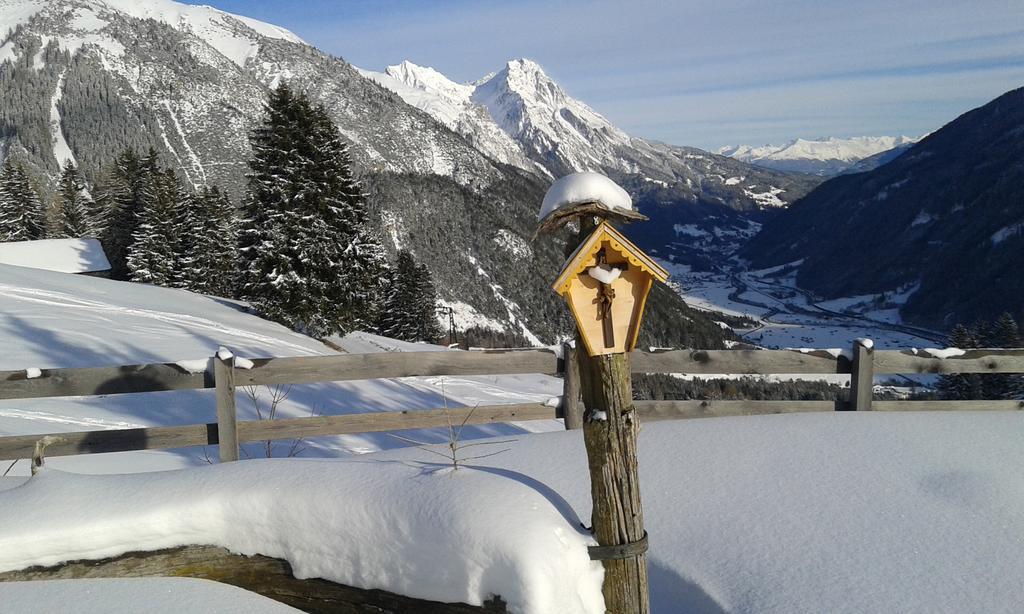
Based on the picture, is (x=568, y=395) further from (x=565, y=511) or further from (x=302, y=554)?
(x=302, y=554)

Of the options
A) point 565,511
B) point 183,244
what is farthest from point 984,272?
point 565,511

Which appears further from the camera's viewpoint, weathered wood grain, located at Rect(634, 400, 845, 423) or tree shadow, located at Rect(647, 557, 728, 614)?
weathered wood grain, located at Rect(634, 400, 845, 423)

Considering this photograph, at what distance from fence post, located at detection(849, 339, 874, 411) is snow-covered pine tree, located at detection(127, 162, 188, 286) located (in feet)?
123

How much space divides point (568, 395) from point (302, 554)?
3229 mm

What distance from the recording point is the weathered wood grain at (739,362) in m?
5.69

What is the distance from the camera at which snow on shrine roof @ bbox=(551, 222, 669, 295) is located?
9.34 feet

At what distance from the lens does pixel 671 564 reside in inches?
148

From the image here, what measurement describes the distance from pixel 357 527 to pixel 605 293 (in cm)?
170

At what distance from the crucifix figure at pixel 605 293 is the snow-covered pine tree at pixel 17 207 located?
177ft

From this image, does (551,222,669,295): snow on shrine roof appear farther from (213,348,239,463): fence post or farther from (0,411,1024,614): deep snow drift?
(213,348,239,463): fence post

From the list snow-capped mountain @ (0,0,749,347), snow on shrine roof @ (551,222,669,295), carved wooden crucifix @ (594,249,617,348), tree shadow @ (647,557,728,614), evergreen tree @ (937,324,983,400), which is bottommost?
evergreen tree @ (937,324,983,400)

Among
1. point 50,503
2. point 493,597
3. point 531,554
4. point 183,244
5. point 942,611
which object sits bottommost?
point 942,611

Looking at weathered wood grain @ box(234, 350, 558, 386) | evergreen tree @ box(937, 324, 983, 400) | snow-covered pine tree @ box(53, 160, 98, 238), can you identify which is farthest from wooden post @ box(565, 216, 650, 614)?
snow-covered pine tree @ box(53, 160, 98, 238)

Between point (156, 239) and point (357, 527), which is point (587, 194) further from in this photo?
point (156, 239)
